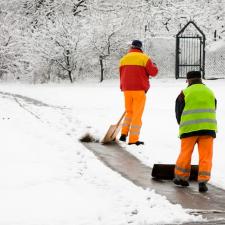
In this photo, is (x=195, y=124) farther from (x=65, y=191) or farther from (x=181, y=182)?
(x=65, y=191)

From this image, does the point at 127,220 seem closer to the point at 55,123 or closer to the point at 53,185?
the point at 53,185

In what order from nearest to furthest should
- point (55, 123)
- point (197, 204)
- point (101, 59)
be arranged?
1. point (197, 204)
2. point (55, 123)
3. point (101, 59)

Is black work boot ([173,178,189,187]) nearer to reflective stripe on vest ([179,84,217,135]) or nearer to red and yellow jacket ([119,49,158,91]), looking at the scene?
reflective stripe on vest ([179,84,217,135])

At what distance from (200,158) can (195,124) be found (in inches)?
16.8

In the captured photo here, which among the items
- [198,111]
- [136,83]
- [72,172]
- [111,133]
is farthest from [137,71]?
[72,172]

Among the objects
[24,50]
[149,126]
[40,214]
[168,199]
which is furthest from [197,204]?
[24,50]

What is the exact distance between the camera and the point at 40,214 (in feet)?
17.7

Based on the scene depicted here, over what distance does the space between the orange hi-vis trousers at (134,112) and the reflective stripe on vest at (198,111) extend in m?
3.10

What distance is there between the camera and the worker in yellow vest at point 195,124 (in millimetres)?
7207

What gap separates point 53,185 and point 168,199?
1.30 meters

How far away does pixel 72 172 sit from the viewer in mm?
7367

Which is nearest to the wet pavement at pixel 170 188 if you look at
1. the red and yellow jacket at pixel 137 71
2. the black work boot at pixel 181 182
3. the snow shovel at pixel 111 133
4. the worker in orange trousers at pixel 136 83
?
the black work boot at pixel 181 182

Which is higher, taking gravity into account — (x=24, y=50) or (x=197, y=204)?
(x=24, y=50)

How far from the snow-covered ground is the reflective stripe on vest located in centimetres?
86
